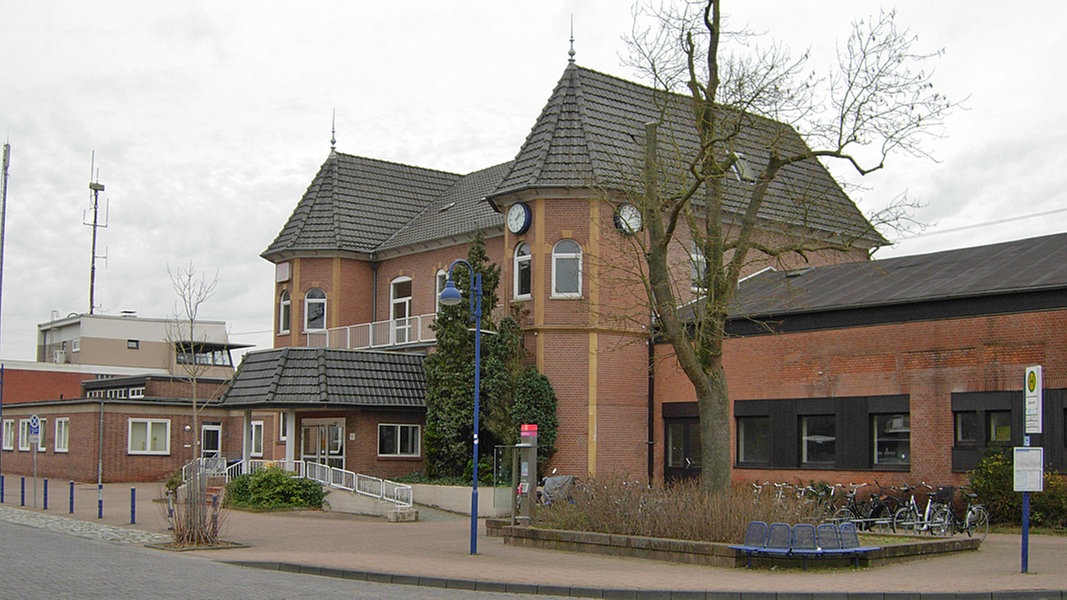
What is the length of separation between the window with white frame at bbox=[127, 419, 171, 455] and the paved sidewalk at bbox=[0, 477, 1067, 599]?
20.6 m

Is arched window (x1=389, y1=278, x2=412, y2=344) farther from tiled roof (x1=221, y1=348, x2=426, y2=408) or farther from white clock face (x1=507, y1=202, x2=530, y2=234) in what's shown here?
white clock face (x1=507, y1=202, x2=530, y2=234)

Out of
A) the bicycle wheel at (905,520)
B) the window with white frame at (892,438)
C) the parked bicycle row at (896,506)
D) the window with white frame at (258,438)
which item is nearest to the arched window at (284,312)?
the window with white frame at (258,438)

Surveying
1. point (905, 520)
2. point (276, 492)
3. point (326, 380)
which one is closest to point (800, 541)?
point (905, 520)

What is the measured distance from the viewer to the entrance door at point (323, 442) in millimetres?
35125

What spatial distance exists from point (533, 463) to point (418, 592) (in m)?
7.73

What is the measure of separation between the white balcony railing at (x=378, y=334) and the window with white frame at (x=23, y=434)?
15.8 m

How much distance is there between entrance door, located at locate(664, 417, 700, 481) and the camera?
32.7 meters

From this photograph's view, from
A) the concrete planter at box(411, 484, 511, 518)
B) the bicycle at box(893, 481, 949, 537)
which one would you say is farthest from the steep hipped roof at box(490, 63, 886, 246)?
the bicycle at box(893, 481, 949, 537)

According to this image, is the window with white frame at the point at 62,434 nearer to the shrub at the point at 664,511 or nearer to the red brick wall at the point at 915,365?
the red brick wall at the point at 915,365

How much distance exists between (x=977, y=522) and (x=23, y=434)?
41.9 meters

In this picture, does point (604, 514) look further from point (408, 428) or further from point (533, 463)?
point (408, 428)

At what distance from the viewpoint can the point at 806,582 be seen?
15.6 meters

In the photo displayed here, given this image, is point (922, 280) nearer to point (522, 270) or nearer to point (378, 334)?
point (522, 270)

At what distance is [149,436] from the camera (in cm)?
4528
